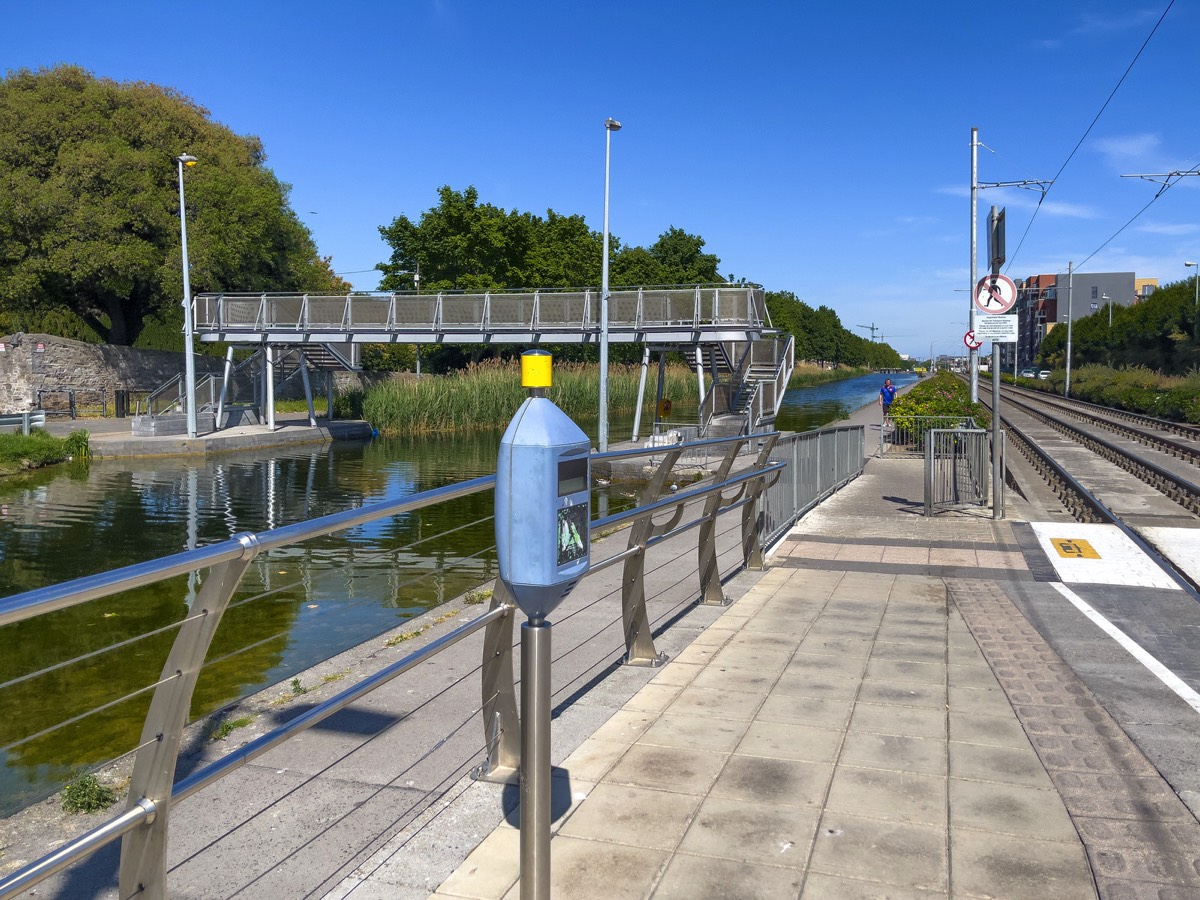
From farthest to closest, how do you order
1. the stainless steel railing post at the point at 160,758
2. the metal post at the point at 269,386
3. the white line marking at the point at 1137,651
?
the metal post at the point at 269,386, the white line marking at the point at 1137,651, the stainless steel railing post at the point at 160,758

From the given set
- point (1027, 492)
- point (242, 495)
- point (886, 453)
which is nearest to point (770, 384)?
point (886, 453)

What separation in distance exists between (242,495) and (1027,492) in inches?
562

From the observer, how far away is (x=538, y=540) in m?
2.84

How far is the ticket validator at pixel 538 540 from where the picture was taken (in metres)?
2.83

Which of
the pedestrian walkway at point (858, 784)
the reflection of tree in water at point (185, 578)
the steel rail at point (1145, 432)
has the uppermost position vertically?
the steel rail at point (1145, 432)

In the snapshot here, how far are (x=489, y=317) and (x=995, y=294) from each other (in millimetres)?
20748

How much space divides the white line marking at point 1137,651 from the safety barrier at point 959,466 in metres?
5.45

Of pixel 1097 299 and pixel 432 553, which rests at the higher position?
pixel 1097 299

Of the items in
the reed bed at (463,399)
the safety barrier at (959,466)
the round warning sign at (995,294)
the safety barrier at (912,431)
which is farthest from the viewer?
the reed bed at (463,399)

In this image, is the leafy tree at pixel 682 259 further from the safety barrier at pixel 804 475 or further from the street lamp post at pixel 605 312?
the safety barrier at pixel 804 475

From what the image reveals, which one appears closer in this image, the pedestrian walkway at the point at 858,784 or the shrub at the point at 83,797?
the pedestrian walkway at the point at 858,784

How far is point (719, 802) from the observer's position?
4.06 m

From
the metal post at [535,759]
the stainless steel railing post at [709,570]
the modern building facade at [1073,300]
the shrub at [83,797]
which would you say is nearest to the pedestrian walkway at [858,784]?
the metal post at [535,759]

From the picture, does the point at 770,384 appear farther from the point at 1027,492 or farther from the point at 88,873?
the point at 88,873
